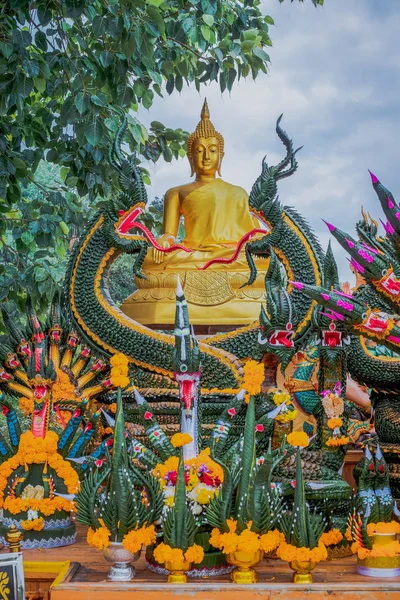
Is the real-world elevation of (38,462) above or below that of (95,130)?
below

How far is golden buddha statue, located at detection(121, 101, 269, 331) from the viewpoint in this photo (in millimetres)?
6152

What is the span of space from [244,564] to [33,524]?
127cm

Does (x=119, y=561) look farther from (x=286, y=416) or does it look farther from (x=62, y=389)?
(x=62, y=389)

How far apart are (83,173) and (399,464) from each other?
314cm

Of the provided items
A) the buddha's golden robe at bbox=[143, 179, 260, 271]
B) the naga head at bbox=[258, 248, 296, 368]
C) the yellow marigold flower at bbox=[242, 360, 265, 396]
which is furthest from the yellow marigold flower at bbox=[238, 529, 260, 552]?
the buddha's golden robe at bbox=[143, 179, 260, 271]

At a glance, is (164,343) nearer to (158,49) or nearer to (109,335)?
(109,335)

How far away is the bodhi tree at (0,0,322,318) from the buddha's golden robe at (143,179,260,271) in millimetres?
544

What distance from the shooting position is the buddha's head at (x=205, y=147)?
686 cm

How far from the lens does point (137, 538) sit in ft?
10.7

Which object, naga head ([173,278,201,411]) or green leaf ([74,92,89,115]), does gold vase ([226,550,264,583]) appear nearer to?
naga head ([173,278,201,411])

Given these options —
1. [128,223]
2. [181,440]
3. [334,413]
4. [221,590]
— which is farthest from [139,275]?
[221,590]

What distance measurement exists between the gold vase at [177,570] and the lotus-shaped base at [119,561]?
16cm

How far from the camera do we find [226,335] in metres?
5.47

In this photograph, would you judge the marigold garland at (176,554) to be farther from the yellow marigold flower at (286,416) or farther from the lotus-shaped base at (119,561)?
the yellow marigold flower at (286,416)
